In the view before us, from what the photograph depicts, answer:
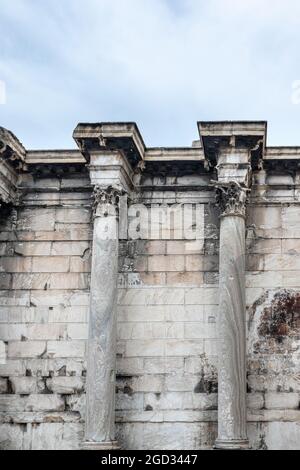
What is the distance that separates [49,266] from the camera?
1370 centimetres

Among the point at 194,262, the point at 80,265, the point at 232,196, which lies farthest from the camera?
the point at 80,265

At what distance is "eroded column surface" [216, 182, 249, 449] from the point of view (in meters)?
11.8

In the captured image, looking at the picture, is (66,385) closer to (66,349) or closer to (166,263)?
(66,349)

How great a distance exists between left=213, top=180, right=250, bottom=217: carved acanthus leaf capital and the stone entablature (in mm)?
25

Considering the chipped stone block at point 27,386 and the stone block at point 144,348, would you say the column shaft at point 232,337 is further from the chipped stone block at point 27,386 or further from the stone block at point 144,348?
the chipped stone block at point 27,386

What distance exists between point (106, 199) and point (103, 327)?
2330 mm

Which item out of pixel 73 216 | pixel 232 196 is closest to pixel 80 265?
pixel 73 216

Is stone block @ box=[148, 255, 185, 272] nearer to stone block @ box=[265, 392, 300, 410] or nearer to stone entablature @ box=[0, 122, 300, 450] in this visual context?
stone entablature @ box=[0, 122, 300, 450]

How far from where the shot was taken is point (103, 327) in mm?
12320

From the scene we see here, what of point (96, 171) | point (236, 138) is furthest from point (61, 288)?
point (236, 138)

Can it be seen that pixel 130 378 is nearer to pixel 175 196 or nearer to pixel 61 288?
pixel 61 288

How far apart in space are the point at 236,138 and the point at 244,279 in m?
2.50

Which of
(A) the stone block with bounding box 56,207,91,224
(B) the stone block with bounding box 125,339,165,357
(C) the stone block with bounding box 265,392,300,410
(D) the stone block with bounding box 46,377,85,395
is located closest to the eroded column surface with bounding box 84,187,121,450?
(B) the stone block with bounding box 125,339,165,357

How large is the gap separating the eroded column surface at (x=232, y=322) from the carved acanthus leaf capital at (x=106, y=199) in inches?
73.7
